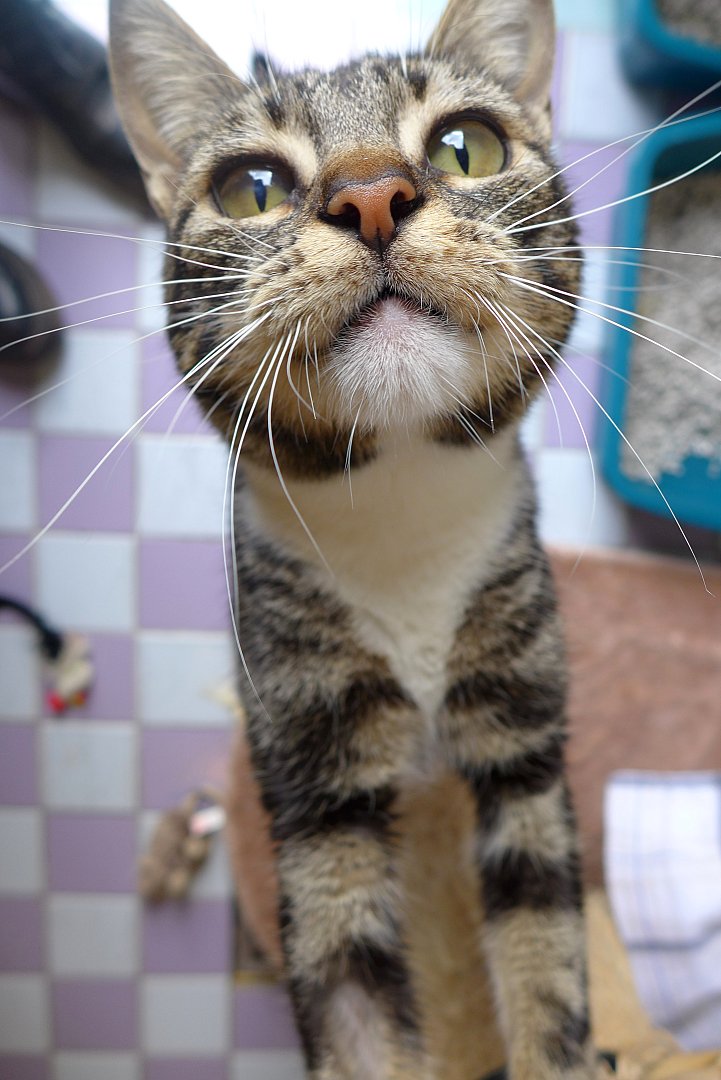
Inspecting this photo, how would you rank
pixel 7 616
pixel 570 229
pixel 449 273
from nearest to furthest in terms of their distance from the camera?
pixel 449 273 < pixel 570 229 < pixel 7 616

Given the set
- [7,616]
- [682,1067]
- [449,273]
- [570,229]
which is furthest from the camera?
[7,616]

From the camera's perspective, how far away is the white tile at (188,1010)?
3.34ft

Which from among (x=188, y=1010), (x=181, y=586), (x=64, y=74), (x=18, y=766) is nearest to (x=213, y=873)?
(x=188, y=1010)

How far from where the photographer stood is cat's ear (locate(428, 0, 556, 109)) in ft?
1.72

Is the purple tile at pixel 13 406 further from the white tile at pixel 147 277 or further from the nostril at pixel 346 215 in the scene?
the nostril at pixel 346 215

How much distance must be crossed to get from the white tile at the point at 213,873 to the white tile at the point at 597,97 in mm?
1077

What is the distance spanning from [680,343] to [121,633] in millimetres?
831

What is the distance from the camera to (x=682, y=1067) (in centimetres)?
63

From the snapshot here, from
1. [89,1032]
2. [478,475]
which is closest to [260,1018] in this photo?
[89,1032]

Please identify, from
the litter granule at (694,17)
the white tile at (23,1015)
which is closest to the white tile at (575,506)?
the litter granule at (694,17)

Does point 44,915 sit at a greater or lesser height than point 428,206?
lesser

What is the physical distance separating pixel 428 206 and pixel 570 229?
0.56 feet

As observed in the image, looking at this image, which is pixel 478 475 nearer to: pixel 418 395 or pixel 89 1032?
pixel 418 395

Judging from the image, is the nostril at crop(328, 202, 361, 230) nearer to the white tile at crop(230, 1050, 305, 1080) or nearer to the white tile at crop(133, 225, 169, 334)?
the white tile at crop(133, 225, 169, 334)
